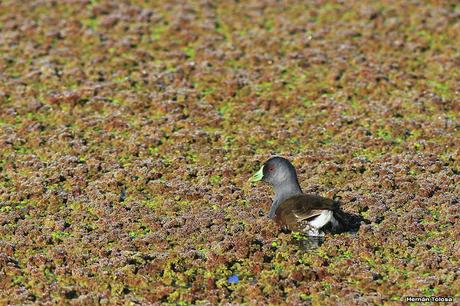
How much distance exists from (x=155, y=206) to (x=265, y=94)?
5732 millimetres

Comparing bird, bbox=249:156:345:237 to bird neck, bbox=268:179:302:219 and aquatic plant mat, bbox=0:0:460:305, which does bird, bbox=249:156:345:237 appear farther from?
aquatic plant mat, bbox=0:0:460:305

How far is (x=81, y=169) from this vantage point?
15875 millimetres

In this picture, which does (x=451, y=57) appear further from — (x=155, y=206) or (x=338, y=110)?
(x=155, y=206)

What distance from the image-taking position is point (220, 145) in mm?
17156

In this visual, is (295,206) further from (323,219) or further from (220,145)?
(220,145)

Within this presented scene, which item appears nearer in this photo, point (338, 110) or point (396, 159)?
point (396, 159)

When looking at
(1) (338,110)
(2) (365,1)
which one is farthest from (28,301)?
(2) (365,1)

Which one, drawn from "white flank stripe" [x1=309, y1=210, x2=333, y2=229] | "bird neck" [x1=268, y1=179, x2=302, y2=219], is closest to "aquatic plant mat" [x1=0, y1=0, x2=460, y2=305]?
"white flank stripe" [x1=309, y1=210, x2=333, y2=229]

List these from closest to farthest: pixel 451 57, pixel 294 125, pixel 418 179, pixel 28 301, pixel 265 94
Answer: pixel 28 301 < pixel 418 179 < pixel 294 125 < pixel 265 94 < pixel 451 57

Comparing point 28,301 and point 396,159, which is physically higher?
point 28,301

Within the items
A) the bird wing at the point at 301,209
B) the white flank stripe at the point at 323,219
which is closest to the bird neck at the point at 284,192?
the bird wing at the point at 301,209

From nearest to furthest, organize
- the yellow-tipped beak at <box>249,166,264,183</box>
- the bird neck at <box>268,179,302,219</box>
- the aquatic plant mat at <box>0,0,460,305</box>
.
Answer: the aquatic plant mat at <box>0,0,460,305</box>
the bird neck at <box>268,179,302,219</box>
the yellow-tipped beak at <box>249,166,264,183</box>

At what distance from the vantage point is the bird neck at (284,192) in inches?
555

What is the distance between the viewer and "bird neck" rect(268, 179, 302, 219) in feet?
46.3
